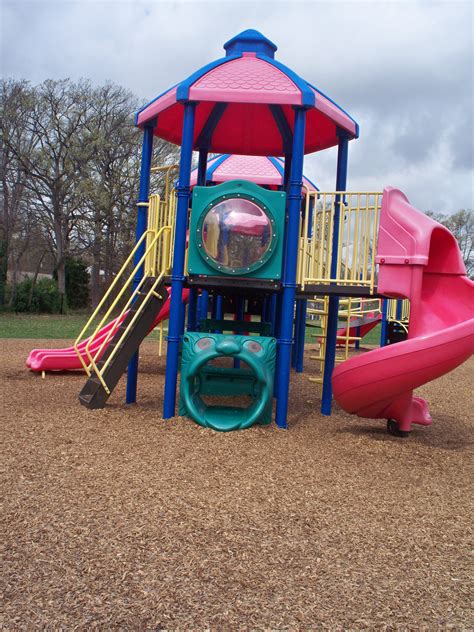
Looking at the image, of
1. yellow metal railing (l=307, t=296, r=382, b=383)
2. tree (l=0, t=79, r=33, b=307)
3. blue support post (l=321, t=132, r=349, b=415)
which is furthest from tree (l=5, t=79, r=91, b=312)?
blue support post (l=321, t=132, r=349, b=415)

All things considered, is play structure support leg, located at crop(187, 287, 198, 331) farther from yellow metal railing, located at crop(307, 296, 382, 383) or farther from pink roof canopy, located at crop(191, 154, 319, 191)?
pink roof canopy, located at crop(191, 154, 319, 191)

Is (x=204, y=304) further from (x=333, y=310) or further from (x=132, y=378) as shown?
(x=132, y=378)

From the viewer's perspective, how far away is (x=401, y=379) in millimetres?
6301

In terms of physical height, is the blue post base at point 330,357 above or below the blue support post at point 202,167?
below

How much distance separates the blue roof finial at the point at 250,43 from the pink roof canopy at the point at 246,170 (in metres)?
4.91

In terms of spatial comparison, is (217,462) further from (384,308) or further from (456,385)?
(384,308)

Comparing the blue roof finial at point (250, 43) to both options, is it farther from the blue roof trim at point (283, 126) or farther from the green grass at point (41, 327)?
the green grass at point (41, 327)

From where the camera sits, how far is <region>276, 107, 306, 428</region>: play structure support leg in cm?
703

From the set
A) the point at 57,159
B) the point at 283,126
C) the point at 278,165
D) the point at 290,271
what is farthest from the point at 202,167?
the point at 57,159

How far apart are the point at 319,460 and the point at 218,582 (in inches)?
103

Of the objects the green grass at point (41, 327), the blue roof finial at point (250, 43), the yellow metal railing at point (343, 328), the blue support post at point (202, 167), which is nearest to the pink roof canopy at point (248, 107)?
the blue roof finial at point (250, 43)

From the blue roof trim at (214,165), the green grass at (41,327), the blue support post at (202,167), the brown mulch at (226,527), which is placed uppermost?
the blue roof trim at (214,165)

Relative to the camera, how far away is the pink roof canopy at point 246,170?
1316 centimetres

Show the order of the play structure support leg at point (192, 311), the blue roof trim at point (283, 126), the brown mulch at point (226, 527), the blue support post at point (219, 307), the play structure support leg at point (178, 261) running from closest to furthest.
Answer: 1. the brown mulch at point (226, 527)
2. the play structure support leg at point (178, 261)
3. the blue roof trim at point (283, 126)
4. the play structure support leg at point (192, 311)
5. the blue support post at point (219, 307)
